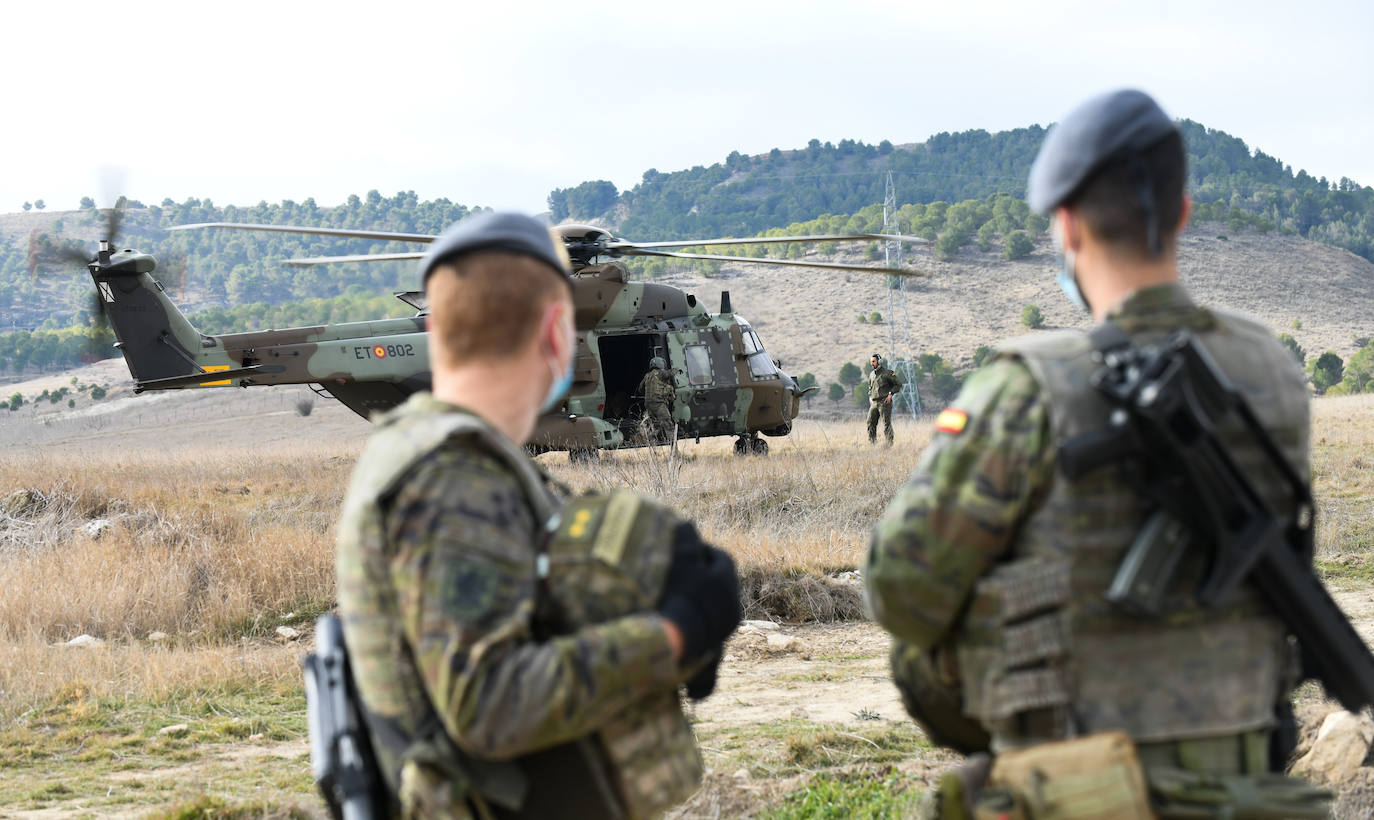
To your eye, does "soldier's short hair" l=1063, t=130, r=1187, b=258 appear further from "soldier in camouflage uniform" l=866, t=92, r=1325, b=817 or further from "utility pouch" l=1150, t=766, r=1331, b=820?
"utility pouch" l=1150, t=766, r=1331, b=820

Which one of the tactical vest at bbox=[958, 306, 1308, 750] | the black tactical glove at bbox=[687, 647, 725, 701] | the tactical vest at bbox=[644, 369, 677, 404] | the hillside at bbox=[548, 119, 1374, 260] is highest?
the hillside at bbox=[548, 119, 1374, 260]

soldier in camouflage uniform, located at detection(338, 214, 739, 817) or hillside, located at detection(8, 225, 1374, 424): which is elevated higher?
soldier in camouflage uniform, located at detection(338, 214, 739, 817)

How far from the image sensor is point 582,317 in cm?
1457

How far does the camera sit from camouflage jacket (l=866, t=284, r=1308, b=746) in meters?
1.80

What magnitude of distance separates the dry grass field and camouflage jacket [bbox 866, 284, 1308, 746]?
1.12m

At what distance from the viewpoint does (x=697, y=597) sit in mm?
1796

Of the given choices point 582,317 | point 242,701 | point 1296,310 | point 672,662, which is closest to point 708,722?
point 242,701

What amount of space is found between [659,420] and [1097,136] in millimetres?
13722

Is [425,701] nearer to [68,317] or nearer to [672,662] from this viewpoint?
[672,662]

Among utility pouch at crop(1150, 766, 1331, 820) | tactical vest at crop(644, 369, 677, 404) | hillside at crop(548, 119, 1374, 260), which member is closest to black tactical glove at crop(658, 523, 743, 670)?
utility pouch at crop(1150, 766, 1331, 820)

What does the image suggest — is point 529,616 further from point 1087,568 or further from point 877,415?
point 877,415

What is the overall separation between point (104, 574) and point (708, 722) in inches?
174

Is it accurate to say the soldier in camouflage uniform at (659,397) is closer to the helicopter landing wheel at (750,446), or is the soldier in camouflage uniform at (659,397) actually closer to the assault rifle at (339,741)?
the helicopter landing wheel at (750,446)

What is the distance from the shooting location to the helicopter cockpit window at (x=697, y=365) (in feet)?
51.9
